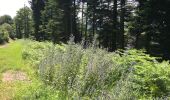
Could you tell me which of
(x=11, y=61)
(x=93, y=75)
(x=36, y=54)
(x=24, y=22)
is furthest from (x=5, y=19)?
(x=93, y=75)

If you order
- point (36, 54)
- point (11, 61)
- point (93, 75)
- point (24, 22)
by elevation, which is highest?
point (93, 75)

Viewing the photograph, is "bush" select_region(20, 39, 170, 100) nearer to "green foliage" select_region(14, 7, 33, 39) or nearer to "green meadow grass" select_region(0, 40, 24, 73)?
"green meadow grass" select_region(0, 40, 24, 73)

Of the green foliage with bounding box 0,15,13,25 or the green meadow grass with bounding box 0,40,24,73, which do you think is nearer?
the green meadow grass with bounding box 0,40,24,73

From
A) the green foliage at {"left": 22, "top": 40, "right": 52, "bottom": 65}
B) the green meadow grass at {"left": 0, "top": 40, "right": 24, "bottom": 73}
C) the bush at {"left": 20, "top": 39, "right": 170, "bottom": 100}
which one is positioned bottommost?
the green meadow grass at {"left": 0, "top": 40, "right": 24, "bottom": 73}

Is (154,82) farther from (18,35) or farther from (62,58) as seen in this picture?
A: (18,35)

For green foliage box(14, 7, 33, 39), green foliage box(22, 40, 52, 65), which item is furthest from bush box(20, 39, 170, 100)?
green foliage box(14, 7, 33, 39)

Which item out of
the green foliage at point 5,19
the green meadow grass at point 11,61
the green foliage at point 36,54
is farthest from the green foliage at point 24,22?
the green foliage at point 36,54

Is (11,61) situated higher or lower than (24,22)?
lower

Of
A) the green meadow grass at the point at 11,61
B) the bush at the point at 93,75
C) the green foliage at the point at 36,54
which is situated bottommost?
the green meadow grass at the point at 11,61

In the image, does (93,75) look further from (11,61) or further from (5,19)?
(5,19)

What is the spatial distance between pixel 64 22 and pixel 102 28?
11.3 meters

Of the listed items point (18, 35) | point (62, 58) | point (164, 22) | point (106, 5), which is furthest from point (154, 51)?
point (18, 35)

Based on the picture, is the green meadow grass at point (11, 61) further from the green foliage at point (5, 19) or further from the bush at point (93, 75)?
the green foliage at point (5, 19)

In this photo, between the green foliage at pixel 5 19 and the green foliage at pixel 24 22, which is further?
the green foliage at pixel 5 19
